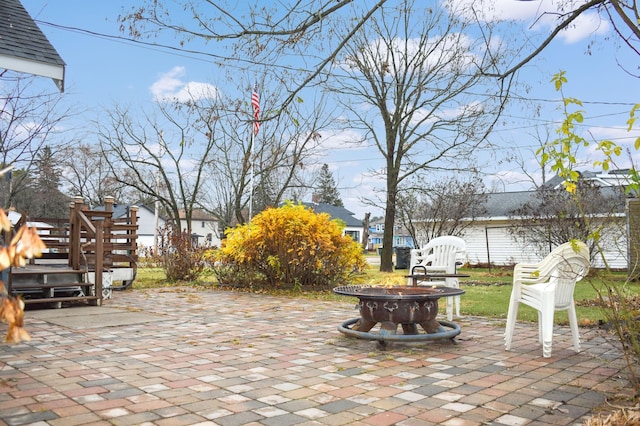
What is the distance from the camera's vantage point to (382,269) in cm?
1867

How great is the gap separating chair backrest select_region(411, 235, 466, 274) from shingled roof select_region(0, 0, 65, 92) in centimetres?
567

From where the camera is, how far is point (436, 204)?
19.9 m

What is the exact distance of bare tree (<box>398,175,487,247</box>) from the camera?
63.8 feet

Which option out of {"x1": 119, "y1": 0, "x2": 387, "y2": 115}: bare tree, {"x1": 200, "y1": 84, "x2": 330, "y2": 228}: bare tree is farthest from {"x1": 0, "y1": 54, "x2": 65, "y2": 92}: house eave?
{"x1": 200, "y1": 84, "x2": 330, "y2": 228}: bare tree

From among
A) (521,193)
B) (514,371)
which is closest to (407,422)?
(514,371)

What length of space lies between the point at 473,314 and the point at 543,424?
487cm

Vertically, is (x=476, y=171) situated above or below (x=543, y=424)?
above

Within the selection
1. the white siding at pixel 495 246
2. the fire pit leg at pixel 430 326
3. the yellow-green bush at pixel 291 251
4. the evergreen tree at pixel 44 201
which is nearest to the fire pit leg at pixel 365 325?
the fire pit leg at pixel 430 326

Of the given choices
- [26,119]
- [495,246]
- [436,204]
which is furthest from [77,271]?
[495,246]

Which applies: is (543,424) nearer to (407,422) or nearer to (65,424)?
(407,422)

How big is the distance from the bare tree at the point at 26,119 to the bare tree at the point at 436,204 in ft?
37.9

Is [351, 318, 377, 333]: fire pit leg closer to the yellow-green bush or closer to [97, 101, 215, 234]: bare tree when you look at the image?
the yellow-green bush

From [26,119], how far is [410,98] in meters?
11.7

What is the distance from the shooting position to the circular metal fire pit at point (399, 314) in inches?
201
